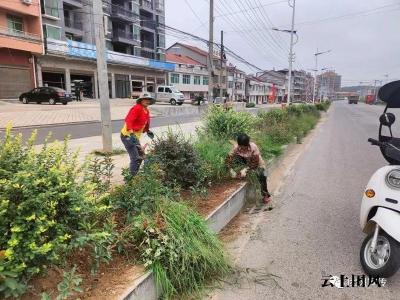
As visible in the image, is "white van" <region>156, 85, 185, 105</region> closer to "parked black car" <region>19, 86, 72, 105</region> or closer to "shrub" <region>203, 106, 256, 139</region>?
"parked black car" <region>19, 86, 72, 105</region>

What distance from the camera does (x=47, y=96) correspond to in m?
28.9

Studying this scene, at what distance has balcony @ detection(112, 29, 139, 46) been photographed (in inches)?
1964

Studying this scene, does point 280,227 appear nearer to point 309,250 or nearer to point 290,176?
point 309,250

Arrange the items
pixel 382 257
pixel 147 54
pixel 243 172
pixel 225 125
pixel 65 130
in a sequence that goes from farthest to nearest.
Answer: pixel 147 54
pixel 65 130
pixel 225 125
pixel 243 172
pixel 382 257

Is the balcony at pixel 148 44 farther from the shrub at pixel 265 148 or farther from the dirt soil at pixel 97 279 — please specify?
the dirt soil at pixel 97 279

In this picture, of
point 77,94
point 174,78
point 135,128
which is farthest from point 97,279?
point 174,78

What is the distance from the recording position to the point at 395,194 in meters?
3.37

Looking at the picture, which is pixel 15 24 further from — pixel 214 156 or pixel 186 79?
pixel 186 79

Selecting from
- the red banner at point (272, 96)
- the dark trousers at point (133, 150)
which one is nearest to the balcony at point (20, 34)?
the dark trousers at point (133, 150)

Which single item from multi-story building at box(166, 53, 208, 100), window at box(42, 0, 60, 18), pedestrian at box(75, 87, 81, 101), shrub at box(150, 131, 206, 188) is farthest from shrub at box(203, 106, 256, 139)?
multi-story building at box(166, 53, 208, 100)

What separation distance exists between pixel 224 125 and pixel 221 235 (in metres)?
4.24

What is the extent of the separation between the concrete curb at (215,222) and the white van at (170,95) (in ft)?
113

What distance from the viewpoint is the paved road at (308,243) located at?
3.38 metres

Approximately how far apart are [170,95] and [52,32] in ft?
47.8
